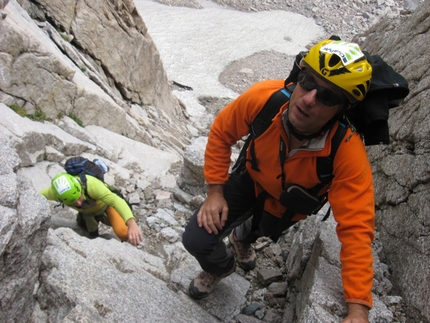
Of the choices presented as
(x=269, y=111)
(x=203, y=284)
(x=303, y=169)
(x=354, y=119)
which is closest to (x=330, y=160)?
(x=303, y=169)

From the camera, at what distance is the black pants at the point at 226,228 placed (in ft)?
14.0

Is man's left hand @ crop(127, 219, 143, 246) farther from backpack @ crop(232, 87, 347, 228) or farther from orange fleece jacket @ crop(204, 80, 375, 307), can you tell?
backpack @ crop(232, 87, 347, 228)

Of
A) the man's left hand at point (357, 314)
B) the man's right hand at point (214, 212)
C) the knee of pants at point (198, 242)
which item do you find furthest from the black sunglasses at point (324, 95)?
the knee of pants at point (198, 242)

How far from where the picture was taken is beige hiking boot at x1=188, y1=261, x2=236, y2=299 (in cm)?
478

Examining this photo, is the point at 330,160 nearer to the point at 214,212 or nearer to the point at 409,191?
the point at 214,212

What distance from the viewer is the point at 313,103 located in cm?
339

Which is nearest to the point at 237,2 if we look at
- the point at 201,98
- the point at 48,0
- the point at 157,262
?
the point at 201,98

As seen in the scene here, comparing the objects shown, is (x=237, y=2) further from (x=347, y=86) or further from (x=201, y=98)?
(x=347, y=86)

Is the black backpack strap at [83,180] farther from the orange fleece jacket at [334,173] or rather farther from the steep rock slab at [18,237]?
the orange fleece jacket at [334,173]

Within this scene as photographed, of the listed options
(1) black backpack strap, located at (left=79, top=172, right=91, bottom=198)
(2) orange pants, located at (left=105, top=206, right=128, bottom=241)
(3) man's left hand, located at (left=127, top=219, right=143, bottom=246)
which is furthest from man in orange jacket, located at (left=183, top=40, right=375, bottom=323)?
(1) black backpack strap, located at (left=79, top=172, right=91, bottom=198)

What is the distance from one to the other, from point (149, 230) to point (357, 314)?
4.67 meters

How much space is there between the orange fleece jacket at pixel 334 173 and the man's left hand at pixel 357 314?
0.04 meters

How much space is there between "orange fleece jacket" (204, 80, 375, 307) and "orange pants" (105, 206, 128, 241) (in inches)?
101

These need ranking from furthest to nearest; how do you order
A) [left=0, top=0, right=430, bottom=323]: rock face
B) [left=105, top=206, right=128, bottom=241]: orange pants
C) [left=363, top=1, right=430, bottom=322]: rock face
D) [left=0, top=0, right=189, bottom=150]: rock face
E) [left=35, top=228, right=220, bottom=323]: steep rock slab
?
[left=0, top=0, right=189, bottom=150]: rock face
[left=105, top=206, right=128, bottom=241]: orange pants
[left=363, top=1, right=430, bottom=322]: rock face
[left=35, top=228, right=220, bottom=323]: steep rock slab
[left=0, top=0, right=430, bottom=323]: rock face
